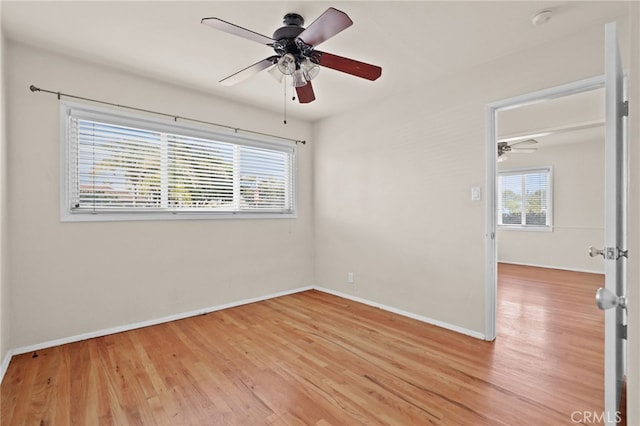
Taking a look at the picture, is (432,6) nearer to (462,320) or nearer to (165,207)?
(462,320)

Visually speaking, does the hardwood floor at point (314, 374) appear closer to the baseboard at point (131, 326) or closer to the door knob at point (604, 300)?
the baseboard at point (131, 326)

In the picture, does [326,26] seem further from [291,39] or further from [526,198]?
[526,198]

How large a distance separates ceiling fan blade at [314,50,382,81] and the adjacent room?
0.02 metres

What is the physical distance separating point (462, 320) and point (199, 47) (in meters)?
3.35

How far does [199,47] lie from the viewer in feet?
8.19

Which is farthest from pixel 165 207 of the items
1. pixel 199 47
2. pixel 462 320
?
pixel 462 320

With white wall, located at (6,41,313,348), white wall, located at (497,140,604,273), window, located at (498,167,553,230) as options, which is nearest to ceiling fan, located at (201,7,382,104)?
white wall, located at (6,41,313,348)

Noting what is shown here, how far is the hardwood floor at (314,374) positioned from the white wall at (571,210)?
3480mm

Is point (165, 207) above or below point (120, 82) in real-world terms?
below

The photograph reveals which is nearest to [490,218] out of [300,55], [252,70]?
[300,55]

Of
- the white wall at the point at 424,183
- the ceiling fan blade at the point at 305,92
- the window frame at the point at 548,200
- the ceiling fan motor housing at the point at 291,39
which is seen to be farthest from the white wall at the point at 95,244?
the window frame at the point at 548,200

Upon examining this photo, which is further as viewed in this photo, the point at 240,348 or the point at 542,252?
the point at 542,252

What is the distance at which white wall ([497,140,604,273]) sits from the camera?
19.1 feet

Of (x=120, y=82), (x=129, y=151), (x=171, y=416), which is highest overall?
(x=120, y=82)
